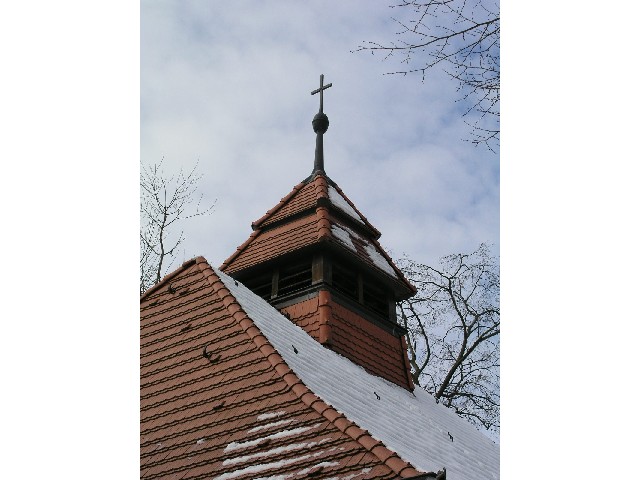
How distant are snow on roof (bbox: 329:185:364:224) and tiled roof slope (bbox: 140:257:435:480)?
11.7 ft

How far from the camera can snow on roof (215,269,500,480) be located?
5996 mm

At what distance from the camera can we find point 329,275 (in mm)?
10008

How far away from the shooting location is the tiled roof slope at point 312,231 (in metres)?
10.5

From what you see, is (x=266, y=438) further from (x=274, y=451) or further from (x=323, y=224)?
(x=323, y=224)

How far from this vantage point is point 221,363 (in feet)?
21.7

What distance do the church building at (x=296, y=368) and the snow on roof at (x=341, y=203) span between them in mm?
27

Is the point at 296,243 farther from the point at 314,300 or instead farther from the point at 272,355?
the point at 272,355

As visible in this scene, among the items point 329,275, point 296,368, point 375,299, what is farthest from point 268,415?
point 375,299

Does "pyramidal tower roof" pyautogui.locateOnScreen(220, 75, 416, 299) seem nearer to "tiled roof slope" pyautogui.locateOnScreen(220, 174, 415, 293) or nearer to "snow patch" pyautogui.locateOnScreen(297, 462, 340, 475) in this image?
"tiled roof slope" pyautogui.locateOnScreen(220, 174, 415, 293)

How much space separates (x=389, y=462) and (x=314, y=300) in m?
5.02

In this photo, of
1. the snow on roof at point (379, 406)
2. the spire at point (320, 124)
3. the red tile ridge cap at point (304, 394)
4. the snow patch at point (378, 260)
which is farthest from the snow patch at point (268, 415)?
the spire at point (320, 124)

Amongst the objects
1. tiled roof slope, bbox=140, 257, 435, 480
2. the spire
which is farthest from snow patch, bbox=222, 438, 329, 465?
the spire

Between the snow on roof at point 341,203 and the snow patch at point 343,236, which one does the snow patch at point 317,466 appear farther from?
the snow on roof at point 341,203

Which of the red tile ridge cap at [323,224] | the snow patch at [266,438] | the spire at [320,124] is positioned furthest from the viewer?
the spire at [320,124]
